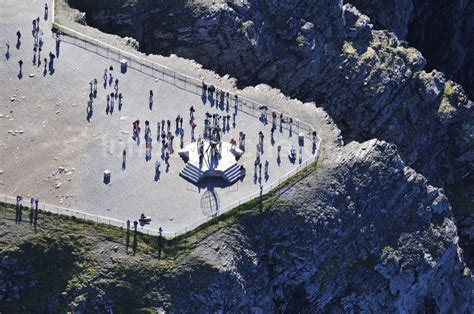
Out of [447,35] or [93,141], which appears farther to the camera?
[447,35]

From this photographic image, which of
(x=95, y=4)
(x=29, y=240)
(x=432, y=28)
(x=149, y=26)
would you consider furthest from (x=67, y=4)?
(x=432, y=28)

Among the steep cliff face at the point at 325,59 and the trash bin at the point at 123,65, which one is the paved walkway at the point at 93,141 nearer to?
the trash bin at the point at 123,65

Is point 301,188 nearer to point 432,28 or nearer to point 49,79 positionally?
point 49,79

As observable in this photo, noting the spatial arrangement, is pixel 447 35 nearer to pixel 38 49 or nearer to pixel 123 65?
pixel 123 65

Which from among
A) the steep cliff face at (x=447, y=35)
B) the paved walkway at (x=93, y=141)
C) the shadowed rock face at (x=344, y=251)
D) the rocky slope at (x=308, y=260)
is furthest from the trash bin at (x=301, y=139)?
the steep cliff face at (x=447, y=35)

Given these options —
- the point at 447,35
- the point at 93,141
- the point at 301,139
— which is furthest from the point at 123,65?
the point at 447,35

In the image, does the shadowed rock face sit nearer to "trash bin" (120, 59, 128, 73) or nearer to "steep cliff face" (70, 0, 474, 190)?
"steep cliff face" (70, 0, 474, 190)

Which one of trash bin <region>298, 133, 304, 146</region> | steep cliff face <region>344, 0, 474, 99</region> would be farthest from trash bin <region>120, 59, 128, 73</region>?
steep cliff face <region>344, 0, 474, 99</region>
